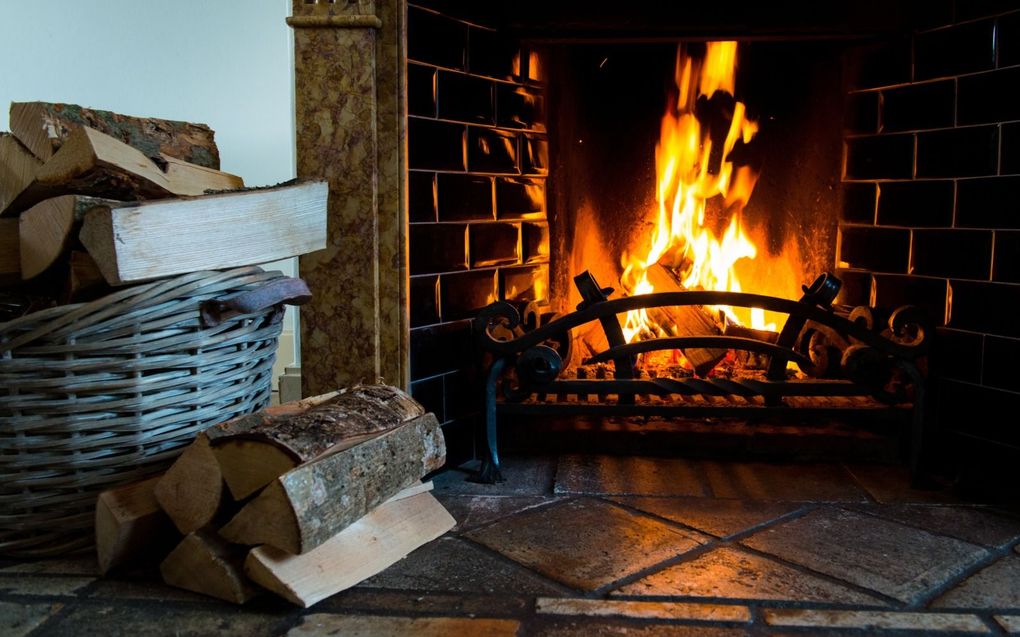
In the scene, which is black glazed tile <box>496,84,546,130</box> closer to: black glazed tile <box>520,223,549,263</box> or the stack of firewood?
black glazed tile <box>520,223,549,263</box>

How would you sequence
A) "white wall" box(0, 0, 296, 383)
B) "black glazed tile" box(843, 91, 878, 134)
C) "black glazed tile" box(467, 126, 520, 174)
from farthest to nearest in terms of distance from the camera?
"white wall" box(0, 0, 296, 383)
"black glazed tile" box(843, 91, 878, 134)
"black glazed tile" box(467, 126, 520, 174)

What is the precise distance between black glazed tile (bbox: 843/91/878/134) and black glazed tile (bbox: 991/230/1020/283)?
46cm

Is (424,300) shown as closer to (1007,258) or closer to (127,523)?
(127,523)

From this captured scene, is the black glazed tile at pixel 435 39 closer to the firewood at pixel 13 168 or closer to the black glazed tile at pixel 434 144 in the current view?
the black glazed tile at pixel 434 144

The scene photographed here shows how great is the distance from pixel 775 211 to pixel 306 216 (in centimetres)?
136

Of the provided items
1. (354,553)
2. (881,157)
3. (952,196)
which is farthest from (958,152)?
(354,553)

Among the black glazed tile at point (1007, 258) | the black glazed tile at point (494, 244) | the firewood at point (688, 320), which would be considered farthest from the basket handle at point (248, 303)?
the black glazed tile at point (1007, 258)

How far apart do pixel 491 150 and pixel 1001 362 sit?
125 cm

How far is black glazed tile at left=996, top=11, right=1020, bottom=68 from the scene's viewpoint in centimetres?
194

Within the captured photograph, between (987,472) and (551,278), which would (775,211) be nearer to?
(551,278)

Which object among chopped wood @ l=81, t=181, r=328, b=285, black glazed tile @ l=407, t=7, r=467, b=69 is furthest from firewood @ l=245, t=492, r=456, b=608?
black glazed tile @ l=407, t=7, r=467, b=69

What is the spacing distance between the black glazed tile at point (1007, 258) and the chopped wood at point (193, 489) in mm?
1663

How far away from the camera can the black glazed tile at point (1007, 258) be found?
6.41 feet

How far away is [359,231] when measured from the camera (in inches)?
76.7
